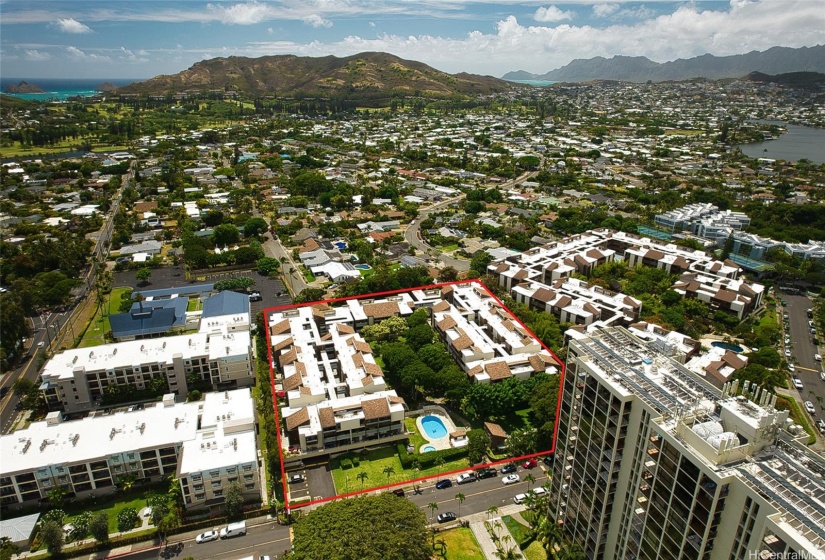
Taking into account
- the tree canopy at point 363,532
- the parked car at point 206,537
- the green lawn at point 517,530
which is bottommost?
the parked car at point 206,537

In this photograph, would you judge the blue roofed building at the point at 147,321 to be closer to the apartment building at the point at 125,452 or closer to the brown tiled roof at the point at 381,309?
the apartment building at the point at 125,452

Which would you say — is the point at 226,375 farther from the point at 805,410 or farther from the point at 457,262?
the point at 805,410

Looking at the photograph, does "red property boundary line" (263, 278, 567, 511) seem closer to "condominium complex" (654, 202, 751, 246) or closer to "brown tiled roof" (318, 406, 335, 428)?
"brown tiled roof" (318, 406, 335, 428)

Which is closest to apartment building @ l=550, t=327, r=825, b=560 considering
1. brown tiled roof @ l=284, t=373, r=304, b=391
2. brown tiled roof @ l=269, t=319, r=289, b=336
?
brown tiled roof @ l=284, t=373, r=304, b=391

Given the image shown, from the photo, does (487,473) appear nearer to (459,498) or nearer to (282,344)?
(459,498)

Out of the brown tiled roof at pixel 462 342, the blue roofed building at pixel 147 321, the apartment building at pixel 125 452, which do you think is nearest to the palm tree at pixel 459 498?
the apartment building at pixel 125 452

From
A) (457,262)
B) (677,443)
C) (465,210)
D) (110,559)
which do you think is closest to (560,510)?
(677,443)
